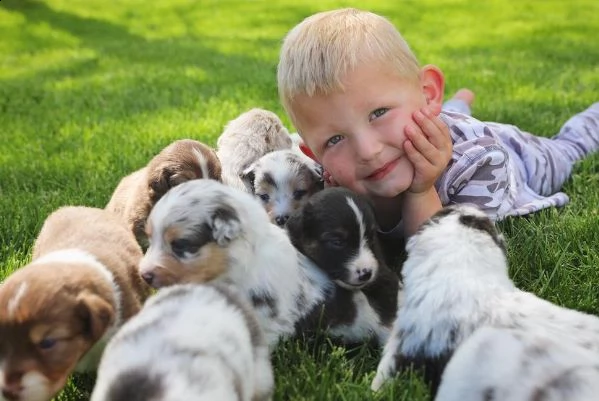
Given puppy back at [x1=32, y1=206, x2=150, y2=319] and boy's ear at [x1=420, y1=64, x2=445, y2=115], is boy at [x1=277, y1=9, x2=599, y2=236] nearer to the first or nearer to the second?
boy's ear at [x1=420, y1=64, x2=445, y2=115]

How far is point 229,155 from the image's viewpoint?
6684 mm

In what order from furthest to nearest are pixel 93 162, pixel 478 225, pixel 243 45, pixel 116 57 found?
pixel 243 45, pixel 116 57, pixel 93 162, pixel 478 225

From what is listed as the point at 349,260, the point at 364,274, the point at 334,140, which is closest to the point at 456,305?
the point at 364,274

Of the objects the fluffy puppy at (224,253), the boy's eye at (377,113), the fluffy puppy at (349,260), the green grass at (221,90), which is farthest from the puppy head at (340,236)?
the boy's eye at (377,113)

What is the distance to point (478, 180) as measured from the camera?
5.57 meters

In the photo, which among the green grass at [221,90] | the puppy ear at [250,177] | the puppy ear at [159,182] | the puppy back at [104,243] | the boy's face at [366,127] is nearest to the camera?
the puppy back at [104,243]

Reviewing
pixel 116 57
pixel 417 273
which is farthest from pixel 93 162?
pixel 116 57

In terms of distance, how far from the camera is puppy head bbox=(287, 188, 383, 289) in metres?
4.52

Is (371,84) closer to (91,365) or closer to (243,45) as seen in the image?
(91,365)

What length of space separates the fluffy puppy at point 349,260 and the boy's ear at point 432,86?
4.27 feet

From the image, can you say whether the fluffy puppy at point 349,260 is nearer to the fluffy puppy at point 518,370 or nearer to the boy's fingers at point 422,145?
the boy's fingers at point 422,145

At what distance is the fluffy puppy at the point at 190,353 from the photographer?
2.72m

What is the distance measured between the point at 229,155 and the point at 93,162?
1.89 m

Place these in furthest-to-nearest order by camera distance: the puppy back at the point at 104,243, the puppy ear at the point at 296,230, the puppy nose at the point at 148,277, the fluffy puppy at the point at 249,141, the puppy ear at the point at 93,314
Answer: the fluffy puppy at the point at 249,141, the puppy ear at the point at 296,230, the puppy back at the point at 104,243, the puppy nose at the point at 148,277, the puppy ear at the point at 93,314
